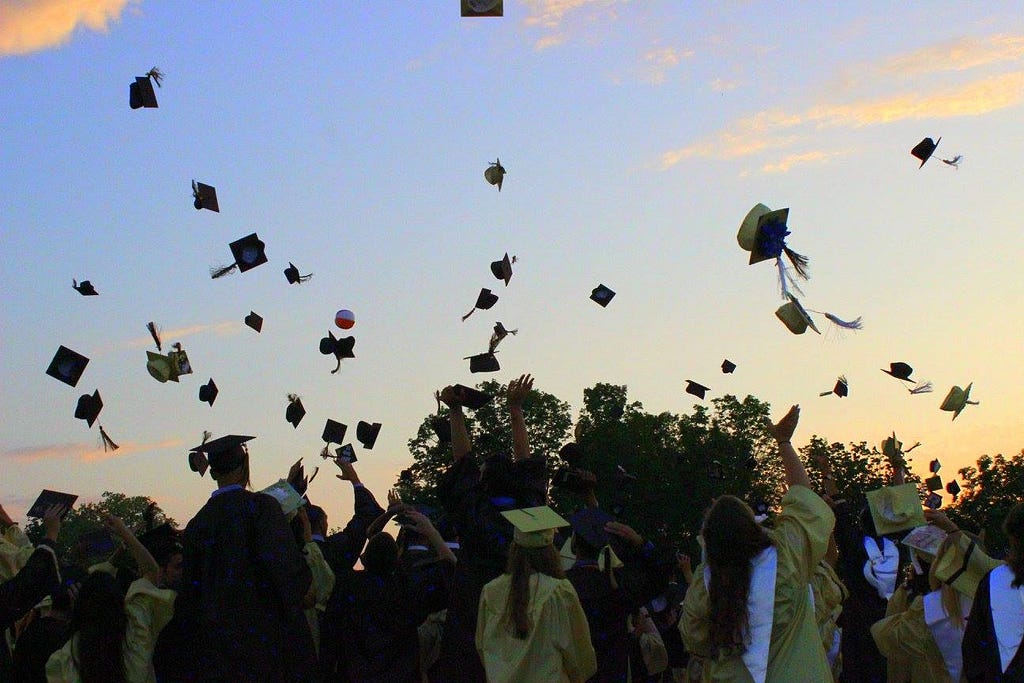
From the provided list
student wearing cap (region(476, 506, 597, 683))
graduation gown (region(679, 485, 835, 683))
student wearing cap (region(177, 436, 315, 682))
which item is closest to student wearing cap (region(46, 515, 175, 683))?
student wearing cap (region(177, 436, 315, 682))

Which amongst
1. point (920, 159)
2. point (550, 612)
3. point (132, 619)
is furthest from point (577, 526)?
point (920, 159)

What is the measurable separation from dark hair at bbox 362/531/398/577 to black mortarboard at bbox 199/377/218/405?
24.7ft

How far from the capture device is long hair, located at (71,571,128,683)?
6.61m

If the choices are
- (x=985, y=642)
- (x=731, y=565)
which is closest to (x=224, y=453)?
(x=731, y=565)

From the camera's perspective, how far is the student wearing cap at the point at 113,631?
662 cm

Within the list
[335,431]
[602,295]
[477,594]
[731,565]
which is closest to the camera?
[731,565]

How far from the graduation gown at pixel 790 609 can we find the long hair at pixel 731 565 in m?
0.09

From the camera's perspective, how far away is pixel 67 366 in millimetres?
12617

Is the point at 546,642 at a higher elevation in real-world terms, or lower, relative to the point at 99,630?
lower

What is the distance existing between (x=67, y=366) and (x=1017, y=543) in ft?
32.5

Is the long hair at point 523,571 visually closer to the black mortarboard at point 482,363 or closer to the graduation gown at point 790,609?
the graduation gown at point 790,609

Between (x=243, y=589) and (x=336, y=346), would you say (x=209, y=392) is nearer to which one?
(x=336, y=346)

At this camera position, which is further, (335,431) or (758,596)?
(335,431)

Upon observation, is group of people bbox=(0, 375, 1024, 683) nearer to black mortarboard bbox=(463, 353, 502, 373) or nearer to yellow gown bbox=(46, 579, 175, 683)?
yellow gown bbox=(46, 579, 175, 683)
